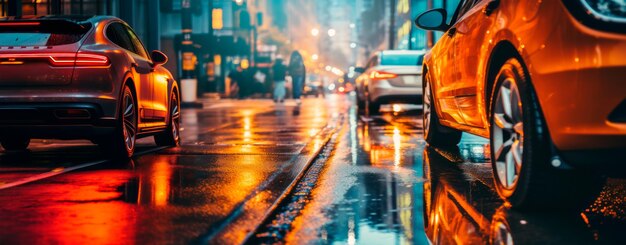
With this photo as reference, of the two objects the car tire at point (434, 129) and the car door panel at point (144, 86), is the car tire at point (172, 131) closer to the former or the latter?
the car door panel at point (144, 86)

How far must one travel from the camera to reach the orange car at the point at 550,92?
440 centimetres

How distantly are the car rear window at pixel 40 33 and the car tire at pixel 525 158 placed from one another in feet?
14.7

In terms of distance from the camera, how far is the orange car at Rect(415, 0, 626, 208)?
440 cm

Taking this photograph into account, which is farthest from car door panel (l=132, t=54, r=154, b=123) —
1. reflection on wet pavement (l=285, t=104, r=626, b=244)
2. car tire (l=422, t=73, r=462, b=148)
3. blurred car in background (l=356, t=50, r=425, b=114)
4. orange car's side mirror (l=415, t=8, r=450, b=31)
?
blurred car in background (l=356, t=50, r=425, b=114)

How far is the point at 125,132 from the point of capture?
8.90 metres

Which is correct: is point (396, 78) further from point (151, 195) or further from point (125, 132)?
point (151, 195)

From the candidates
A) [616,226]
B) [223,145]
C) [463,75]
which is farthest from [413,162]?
[616,226]

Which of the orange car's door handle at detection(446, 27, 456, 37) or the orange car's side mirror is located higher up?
the orange car's side mirror

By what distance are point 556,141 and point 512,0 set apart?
3.58ft

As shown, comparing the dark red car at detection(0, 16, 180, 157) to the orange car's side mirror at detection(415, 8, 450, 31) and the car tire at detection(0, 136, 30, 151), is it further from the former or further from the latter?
the orange car's side mirror at detection(415, 8, 450, 31)

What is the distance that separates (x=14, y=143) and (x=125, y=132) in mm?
2219

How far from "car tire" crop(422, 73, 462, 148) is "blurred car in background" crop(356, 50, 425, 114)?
883 centimetres

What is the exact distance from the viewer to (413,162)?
27.9 ft

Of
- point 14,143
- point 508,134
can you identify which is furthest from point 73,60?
point 508,134
